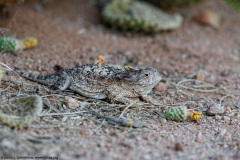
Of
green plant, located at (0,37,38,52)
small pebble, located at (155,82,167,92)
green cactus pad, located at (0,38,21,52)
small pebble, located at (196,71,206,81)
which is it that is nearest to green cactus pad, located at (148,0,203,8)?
small pebble, located at (196,71,206,81)

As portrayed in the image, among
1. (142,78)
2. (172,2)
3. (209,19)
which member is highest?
(172,2)

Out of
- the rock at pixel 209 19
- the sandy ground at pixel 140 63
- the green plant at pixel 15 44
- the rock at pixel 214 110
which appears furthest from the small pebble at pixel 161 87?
the rock at pixel 209 19

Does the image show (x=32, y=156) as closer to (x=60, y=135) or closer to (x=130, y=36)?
(x=60, y=135)

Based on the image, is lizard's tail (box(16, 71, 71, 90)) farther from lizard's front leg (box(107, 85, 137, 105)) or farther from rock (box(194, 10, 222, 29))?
rock (box(194, 10, 222, 29))

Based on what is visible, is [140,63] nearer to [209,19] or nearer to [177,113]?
[177,113]

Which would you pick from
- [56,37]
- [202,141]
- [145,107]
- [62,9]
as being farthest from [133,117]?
[62,9]

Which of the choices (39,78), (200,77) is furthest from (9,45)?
(200,77)

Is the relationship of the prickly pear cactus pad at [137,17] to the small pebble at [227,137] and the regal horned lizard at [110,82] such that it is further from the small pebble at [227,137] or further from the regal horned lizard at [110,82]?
the small pebble at [227,137]
